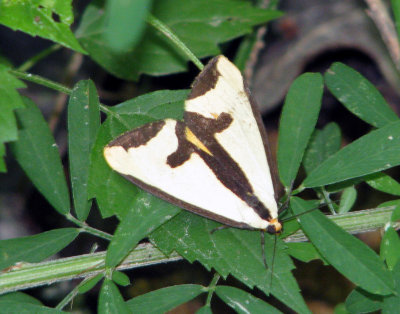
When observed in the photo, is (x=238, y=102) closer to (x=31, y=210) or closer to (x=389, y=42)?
(x=389, y=42)

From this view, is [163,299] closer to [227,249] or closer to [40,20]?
[227,249]

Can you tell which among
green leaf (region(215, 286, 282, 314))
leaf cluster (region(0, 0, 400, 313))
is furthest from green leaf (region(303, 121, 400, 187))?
green leaf (region(215, 286, 282, 314))

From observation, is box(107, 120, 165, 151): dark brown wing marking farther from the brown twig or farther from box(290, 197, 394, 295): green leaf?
the brown twig

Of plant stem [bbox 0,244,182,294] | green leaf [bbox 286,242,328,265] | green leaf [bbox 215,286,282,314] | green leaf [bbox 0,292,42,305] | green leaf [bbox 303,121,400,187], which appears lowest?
green leaf [bbox 0,292,42,305]

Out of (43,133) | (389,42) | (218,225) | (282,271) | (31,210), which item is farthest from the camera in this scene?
(31,210)

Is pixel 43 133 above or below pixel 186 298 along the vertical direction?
above

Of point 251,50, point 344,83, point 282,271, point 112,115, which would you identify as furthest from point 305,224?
point 251,50

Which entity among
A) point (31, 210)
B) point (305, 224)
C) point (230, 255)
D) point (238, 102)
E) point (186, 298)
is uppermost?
point (238, 102)
